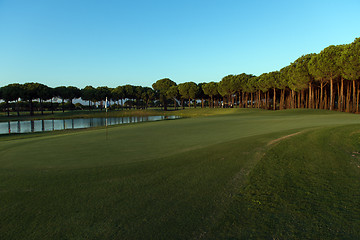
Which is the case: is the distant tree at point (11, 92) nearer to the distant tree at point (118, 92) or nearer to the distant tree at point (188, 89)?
the distant tree at point (118, 92)

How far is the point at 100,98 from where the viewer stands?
109 meters

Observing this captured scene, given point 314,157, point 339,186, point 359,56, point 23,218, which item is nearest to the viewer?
point 23,218

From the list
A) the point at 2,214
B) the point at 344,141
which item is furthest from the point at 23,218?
the point at 344,141

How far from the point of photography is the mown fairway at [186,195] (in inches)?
146

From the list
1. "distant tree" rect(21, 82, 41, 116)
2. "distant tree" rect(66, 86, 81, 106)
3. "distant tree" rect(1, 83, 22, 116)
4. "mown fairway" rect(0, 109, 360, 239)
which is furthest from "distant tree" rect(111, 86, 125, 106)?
"mown fairway" rect(0, 109, 360, 239)

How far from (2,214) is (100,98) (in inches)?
4412

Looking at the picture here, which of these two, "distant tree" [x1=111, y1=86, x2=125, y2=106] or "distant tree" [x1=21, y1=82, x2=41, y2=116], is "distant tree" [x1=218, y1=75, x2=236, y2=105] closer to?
"distant tree" [x1=111, y1=86, x2=125, y2=106]

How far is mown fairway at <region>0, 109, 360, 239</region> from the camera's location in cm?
370

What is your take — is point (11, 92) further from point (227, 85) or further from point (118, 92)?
point (227, 85)

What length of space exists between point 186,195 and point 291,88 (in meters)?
56.5

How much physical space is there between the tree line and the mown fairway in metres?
38.1

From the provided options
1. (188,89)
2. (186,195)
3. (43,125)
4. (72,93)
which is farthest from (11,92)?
(186,195)

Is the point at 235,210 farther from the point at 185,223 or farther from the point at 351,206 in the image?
the point at 351,206

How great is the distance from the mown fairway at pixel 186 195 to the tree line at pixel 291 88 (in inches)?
1501
